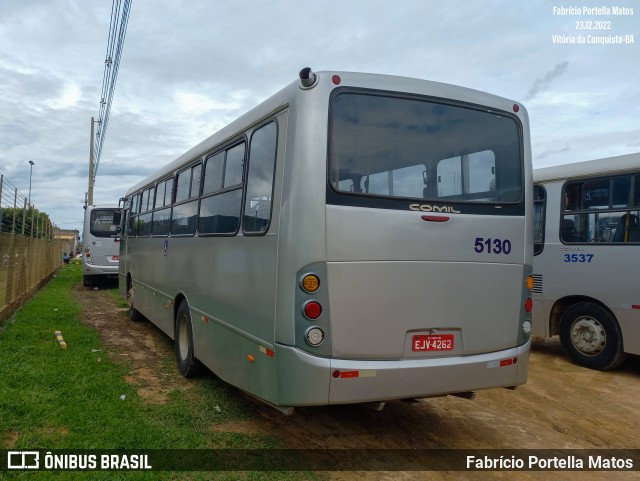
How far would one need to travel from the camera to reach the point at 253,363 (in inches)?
174

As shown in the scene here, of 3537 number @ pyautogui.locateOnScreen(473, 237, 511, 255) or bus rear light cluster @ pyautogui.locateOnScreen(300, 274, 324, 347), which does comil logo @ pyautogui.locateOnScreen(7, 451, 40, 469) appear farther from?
3537 number @ pyautogui.locateOnScreen(473, 237, 511, 255)

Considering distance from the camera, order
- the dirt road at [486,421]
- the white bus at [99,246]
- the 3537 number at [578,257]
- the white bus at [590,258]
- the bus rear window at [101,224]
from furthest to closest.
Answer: the bus rear window at [101,224] → the white bus at [99,246] → the 3537 number at [578,257] → the white bus at [590,258] → the dirt road at [486,421]

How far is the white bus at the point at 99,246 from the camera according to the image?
59.3 feet

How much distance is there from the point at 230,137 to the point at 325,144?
180 centimetres

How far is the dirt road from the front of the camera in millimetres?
4684

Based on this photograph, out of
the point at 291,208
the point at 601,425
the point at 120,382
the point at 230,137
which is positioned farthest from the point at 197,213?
the point at 601,425

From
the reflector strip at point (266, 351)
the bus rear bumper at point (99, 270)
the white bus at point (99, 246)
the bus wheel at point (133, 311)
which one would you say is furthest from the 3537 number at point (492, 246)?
the bus rear bumper at point (99, 270)

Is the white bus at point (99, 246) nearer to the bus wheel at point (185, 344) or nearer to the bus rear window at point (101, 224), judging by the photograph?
the bus rear window at point (101, 224)

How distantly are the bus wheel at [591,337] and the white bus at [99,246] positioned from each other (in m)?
14.6

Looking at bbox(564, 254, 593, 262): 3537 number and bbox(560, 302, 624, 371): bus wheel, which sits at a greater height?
bbox(564, 254, 593, 262): 3537 number

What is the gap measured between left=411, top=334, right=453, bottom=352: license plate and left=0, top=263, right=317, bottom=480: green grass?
1.29 metres

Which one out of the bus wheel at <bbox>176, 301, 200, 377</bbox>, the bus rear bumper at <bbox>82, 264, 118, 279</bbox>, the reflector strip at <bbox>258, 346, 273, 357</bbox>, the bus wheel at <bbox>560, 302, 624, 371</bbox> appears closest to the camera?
the reflector strip at <bbox>258, 346, 273, 357</bbox>

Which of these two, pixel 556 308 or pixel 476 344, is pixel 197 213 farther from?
pixel 556 308

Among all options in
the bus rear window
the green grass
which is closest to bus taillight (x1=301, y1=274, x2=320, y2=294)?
the green grass
